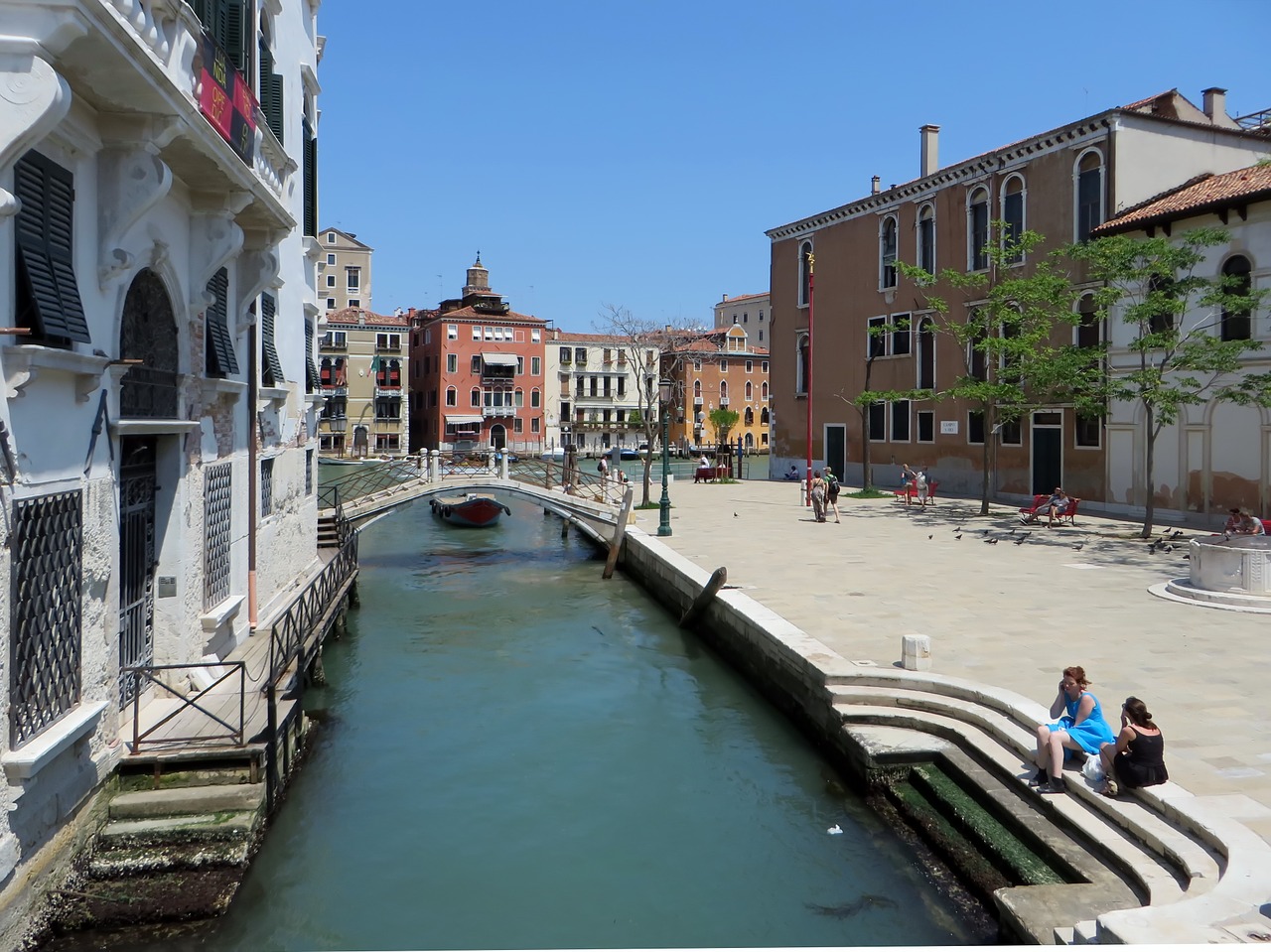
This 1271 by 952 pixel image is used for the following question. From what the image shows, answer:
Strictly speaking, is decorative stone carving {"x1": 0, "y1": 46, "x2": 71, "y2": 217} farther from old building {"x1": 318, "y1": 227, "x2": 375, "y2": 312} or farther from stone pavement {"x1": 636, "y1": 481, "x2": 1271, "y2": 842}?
old building {"x1": 318, "y1": 227, "x2": 375, "y2": 312}

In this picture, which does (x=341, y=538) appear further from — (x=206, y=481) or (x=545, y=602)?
(x=206, y=481)

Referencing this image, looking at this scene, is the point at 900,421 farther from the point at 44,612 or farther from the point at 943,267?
the point at 44,612

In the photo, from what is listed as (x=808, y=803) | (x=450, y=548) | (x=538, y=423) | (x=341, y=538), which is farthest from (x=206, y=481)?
(x=538, y=423)

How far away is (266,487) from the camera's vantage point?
1213 cm

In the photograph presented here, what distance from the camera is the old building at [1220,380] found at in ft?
63.3

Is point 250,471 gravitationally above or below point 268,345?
below

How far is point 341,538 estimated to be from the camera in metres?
18.8

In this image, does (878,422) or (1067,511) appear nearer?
(1067,511)

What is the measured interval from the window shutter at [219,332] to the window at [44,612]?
3.23 metres

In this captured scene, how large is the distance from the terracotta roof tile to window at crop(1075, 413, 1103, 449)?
450cm

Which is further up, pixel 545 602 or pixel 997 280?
pixel 997 280

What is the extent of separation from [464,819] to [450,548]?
18458mm

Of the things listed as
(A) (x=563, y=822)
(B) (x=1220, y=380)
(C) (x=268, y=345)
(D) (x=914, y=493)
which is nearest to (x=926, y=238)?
(D) (x=914, y=493)

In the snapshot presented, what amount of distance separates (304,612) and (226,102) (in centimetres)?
569
